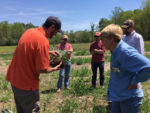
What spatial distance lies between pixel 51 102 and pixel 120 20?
174 feet

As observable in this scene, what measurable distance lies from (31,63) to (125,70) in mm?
1169

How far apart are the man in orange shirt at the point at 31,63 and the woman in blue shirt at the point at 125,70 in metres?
0.74

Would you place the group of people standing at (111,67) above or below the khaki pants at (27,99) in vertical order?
above

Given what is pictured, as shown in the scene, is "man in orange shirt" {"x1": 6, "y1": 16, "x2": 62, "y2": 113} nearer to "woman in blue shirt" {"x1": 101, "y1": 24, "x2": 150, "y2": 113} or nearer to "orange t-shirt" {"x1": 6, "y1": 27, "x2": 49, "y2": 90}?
"orange t-shirt" {"x1": 6, "y1": 27, "x2": 49, "y2": 90}

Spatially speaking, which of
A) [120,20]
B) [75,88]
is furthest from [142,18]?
[75,88]

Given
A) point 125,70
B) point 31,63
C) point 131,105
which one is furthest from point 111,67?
point 31,63

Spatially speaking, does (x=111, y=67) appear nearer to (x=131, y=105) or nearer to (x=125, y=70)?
(x=125, y=70)

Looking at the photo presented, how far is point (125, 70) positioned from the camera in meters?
1.83

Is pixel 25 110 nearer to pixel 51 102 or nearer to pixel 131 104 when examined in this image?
pixel 131 104

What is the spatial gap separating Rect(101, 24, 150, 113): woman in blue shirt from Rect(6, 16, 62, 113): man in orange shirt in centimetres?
74

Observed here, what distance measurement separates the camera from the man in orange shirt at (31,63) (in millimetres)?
2039

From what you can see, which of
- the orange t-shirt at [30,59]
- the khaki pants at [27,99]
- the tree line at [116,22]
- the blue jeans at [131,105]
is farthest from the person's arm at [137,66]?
the tree line at [116,22]

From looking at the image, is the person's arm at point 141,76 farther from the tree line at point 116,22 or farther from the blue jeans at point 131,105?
the tree line at point 116,22

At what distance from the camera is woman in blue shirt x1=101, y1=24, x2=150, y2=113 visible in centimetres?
174
